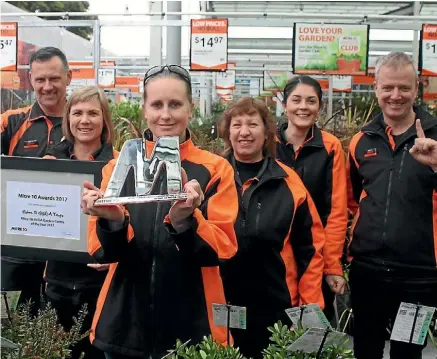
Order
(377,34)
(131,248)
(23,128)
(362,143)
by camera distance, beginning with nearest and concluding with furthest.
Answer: (131,248), (362,143), (23,128), (377,34)

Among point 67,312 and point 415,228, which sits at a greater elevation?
point 415,228

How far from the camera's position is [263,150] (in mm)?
2479

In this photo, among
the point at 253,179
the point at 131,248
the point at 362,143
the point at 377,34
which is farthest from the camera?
the point at 377,34

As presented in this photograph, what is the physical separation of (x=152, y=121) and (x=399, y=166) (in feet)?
4.13

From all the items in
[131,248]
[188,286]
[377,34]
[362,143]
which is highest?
[377,34]

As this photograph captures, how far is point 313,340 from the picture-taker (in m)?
1.46

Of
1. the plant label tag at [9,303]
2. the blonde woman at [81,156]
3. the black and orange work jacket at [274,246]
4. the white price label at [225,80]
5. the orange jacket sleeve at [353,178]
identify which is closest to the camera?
the plant label tag at [9,303]

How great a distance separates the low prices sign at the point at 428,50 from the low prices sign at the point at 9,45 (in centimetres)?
436

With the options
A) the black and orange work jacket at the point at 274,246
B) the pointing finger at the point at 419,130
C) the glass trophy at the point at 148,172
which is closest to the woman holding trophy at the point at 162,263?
the glass trophy at the point at 148,172

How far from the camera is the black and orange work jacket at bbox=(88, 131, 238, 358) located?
175 cm

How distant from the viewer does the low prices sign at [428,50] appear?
5969 mm

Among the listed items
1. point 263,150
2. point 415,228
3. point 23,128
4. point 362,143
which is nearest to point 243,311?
point 263,150

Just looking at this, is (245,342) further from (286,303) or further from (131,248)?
(131,248)

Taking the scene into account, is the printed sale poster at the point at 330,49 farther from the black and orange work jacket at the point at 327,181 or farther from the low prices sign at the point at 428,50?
the black and orange work jacket at the point at 327,181
